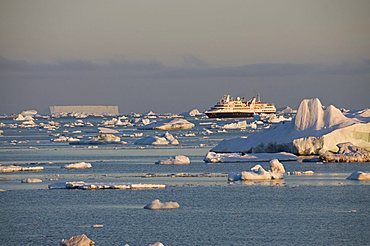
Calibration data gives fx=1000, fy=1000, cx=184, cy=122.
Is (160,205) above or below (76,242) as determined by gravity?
above

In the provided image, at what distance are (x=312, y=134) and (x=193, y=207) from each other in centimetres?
1580

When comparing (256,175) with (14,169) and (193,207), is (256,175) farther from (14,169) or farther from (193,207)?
(14,169)

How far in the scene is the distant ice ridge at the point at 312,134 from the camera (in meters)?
36.4

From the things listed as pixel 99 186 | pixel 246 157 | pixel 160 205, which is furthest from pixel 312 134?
pixel 160 205

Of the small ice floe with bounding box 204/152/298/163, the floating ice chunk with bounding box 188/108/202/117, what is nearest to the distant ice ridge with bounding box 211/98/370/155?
the small ice floe with bounding box 204/152/298/163

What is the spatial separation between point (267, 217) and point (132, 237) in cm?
367

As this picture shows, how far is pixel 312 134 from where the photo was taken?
3688cm

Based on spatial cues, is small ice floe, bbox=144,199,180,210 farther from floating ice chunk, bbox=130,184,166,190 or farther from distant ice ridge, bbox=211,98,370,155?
distant ice ridge, bbox=211,98,370,155

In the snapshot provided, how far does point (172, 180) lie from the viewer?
28.4 metres

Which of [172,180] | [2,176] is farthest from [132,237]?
[2,176]

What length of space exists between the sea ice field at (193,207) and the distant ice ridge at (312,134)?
7.98ft

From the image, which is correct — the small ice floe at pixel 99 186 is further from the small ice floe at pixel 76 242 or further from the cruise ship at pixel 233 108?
the cruise ship at pixel 233 108

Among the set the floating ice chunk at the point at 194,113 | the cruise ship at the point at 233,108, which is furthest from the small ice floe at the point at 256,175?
the floating ice chunk at the point at 194,113

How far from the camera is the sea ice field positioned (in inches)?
689
